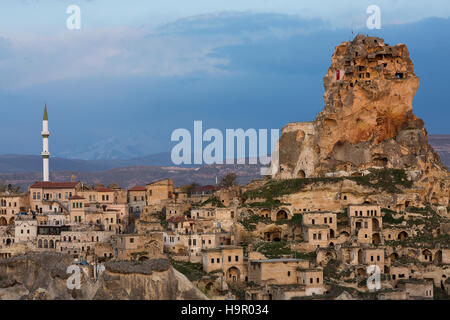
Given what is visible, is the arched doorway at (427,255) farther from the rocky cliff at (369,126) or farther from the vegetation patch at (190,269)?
the vegetation patch at (190,269)

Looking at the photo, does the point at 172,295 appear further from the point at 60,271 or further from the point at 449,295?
the point at 449,295

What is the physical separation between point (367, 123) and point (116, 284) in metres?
32.7

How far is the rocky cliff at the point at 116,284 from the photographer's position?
65812mm

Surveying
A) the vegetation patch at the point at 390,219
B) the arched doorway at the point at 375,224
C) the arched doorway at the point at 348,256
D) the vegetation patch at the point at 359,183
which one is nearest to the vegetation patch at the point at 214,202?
the vegetation patch at the point at 359,183

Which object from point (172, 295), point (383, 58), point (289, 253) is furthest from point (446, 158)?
point (172, 295)

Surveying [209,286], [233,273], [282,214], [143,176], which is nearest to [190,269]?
[233,273]

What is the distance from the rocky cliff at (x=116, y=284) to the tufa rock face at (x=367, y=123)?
996 inches

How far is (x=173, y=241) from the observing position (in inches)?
3024

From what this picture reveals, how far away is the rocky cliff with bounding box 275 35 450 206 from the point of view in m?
89.0

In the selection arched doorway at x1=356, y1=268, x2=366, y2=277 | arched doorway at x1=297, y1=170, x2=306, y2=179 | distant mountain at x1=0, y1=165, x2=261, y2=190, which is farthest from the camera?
distant mountain at x1=0, y1=165, x2=261, y2=190

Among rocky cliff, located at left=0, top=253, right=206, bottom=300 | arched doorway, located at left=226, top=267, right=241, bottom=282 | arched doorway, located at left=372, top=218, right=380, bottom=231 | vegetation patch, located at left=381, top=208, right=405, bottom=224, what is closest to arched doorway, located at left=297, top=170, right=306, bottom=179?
vegetation patch, located at left=381, top=208, right=405, bottom=224

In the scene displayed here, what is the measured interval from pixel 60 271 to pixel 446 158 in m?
82.5

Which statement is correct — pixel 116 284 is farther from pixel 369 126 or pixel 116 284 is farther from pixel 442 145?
pixel 442 145

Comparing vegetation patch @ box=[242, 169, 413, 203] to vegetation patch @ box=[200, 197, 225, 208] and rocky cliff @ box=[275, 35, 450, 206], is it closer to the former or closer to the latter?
rocky cliff @ box=[275, 35, 450, 206]
